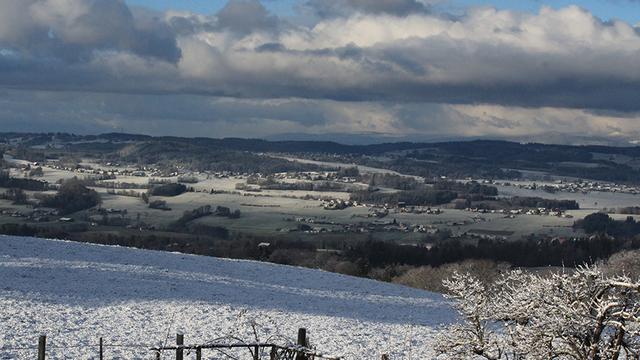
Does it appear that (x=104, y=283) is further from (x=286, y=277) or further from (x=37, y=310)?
(x=286, y=277)

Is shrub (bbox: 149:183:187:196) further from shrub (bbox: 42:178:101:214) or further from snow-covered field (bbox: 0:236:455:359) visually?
snow-covered field (bbox: 0:236:455:359)

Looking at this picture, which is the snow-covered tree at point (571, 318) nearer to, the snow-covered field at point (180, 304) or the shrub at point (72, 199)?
the snow-covered field at point (180, 304)

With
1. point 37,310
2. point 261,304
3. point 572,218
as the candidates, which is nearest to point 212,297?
point 261,304

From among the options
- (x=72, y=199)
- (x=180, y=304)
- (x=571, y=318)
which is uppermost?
(x=571, y=318)

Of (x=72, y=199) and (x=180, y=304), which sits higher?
(x=180, y=304)

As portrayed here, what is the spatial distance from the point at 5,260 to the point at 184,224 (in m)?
96.7

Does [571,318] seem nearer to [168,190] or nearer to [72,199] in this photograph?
[72,199]

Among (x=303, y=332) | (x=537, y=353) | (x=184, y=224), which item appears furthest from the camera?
(x=184, y=224)

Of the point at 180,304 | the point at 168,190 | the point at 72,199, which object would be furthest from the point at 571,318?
the point at 168,190

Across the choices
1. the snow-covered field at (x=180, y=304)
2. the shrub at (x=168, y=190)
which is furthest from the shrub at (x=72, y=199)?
the snow-covered field at (x=180, y=304)

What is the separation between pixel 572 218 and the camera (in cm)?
16725

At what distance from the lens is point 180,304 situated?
35.8 metres

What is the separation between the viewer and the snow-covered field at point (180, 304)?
93.9 feet

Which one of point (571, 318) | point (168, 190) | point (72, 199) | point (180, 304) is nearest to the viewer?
point (571, 318)
